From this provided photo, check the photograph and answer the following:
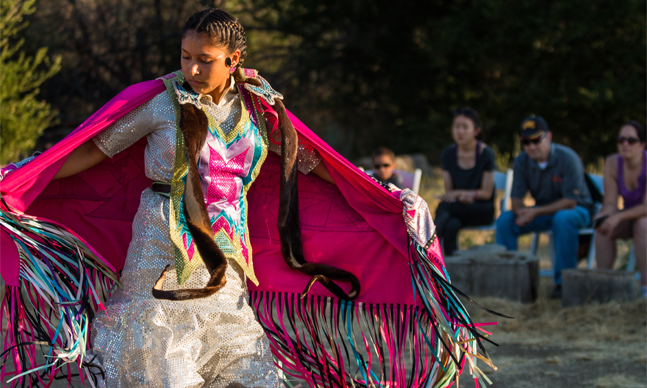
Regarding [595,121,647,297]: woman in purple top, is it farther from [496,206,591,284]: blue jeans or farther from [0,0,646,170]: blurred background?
[0,0,646,170]: blurred background

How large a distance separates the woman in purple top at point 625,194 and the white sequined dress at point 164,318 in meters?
3.42

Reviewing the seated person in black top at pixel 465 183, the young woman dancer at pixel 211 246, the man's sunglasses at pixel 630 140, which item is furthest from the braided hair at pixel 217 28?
the man's sunglasses at pixel 630 140

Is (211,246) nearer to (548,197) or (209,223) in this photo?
(209,223)

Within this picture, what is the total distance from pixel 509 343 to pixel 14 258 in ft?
9.11

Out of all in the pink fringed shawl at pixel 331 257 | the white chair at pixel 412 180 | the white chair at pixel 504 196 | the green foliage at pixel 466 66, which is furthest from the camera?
the green foliage at pixel 466 66

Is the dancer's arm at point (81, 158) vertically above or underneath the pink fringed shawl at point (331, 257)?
above

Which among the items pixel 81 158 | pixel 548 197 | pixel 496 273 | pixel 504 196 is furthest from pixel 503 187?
pixel 81 158

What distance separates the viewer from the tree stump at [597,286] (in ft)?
14.9

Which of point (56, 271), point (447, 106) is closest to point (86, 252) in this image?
point (56, 271)

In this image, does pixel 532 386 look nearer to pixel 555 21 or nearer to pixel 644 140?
pixel 644 140

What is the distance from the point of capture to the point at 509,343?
3.99 m

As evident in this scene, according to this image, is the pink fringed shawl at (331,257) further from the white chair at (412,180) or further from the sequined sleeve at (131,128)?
the white chair at (412,180)

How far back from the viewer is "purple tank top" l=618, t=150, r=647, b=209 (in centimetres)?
497

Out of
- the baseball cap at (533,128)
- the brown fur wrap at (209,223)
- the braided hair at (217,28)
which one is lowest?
the brown fur wrap at (209,223)
